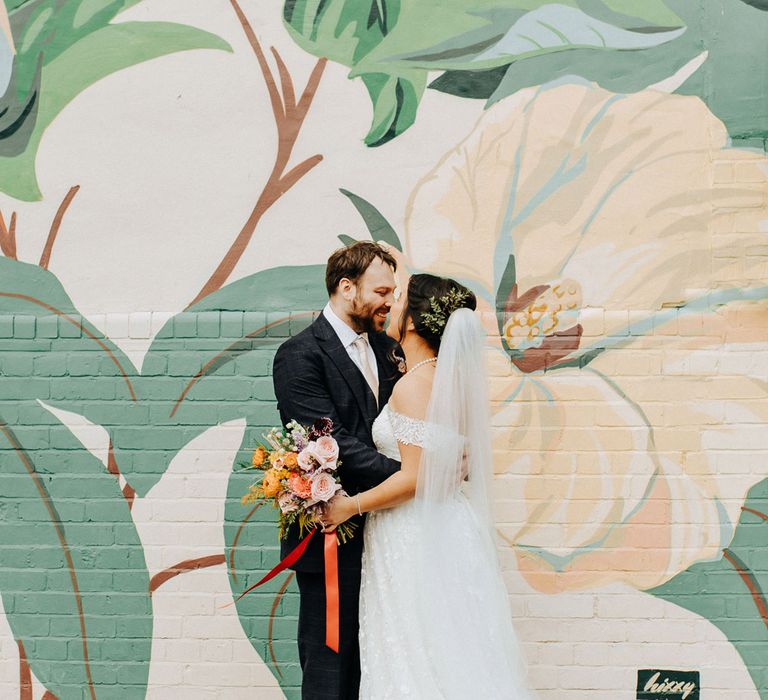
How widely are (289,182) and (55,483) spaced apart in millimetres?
1648

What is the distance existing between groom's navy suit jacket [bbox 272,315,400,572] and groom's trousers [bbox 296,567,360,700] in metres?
0.07

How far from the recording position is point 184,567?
4441 millimetres

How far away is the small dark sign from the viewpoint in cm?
433

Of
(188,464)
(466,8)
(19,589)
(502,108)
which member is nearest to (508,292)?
(502,108)

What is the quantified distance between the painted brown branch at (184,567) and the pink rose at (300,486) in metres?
1.09

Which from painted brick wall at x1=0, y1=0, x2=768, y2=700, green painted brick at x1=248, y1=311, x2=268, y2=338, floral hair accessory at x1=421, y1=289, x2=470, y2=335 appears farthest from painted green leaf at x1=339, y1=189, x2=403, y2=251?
floral hair accessory at x1=421, y1=289, x2=470, y2=335

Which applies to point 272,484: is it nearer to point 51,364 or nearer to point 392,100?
point 51,364

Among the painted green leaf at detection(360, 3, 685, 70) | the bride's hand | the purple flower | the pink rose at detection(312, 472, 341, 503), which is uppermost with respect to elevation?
the painted green leaf at detection(360, 3, 685, 70)

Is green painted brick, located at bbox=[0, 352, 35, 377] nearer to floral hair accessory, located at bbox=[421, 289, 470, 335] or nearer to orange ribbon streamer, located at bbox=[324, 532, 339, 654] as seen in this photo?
orange ribbon streamer, located at bbox=[324, 532, 339, 654]

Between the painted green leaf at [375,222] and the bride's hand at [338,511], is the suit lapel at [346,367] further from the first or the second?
the painted green leaf at [375,222]

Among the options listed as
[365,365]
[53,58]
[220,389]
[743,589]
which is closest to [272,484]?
[365,365]

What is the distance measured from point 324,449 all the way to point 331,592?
542 mm

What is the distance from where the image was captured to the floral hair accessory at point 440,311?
364cm

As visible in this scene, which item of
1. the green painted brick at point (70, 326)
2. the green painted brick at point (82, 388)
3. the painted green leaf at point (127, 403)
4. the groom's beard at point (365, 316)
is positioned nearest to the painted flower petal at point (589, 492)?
the groom's beard at point (365, 316)
